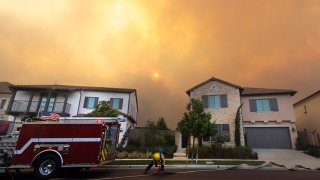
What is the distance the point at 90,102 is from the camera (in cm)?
3036

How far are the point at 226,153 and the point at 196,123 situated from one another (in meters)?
5.51

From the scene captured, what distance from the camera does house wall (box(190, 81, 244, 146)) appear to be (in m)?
26.6

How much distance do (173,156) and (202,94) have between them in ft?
32.7

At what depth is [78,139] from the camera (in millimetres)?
11227

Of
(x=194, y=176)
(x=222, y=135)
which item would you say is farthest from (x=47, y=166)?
(x=222, y=135)

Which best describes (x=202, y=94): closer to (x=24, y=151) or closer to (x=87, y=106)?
(x=87, y=106)

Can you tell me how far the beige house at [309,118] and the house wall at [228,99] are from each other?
1009 centimetres

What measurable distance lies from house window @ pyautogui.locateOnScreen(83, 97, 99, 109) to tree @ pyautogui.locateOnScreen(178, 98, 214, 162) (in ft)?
49.7

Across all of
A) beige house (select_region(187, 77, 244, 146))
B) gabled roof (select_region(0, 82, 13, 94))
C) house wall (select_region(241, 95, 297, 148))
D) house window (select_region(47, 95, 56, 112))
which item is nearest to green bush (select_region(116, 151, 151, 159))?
beige house (select_region(187, 77, 244, 146))

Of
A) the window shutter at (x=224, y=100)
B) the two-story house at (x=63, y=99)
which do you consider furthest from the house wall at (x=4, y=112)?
the window shutter at (x=224, y=100)

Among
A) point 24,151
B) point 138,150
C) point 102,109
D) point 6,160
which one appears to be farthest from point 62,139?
point 138,150

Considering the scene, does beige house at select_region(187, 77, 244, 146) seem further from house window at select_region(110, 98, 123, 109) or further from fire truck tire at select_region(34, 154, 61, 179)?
fire truck tire at select_region(34, 154, 61, 179)

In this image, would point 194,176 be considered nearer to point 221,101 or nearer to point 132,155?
point 132,155

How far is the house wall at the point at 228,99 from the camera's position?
87.2ft
